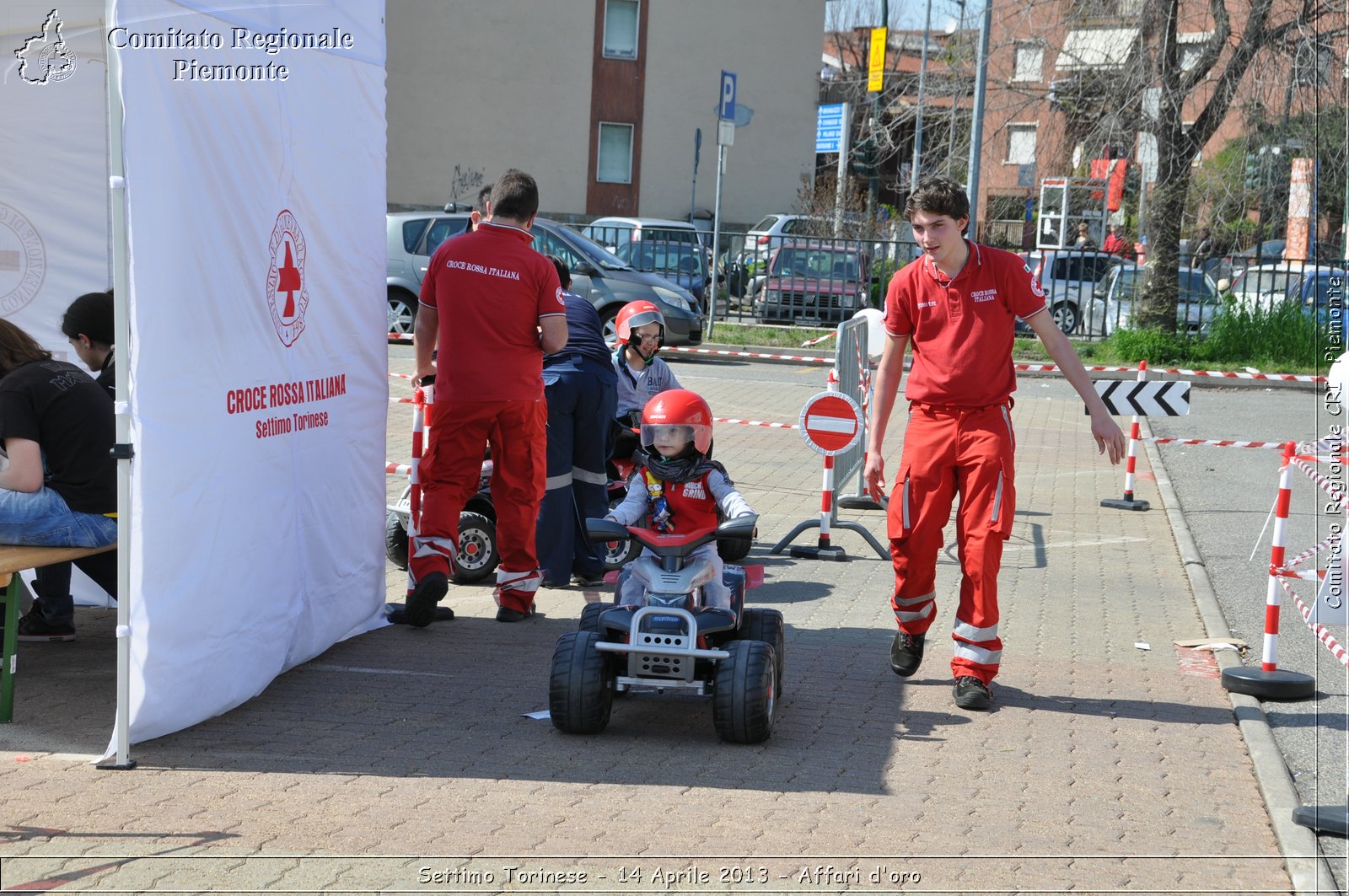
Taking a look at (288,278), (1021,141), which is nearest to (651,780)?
(288,278)

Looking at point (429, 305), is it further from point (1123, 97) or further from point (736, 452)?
point (1123, 97)

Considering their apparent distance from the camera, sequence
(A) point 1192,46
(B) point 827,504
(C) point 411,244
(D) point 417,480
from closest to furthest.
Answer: (D) point 417,480 → (B) point 827,504 → (C) point 411,244 → (A) point 1192,46

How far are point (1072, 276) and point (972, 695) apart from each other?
18532 millimetres

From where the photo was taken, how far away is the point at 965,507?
593 centimetres

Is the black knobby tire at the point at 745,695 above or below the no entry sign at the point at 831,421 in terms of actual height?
below

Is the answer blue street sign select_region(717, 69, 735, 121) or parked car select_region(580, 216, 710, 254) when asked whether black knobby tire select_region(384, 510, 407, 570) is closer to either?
blue street sign select_region(717, 69, 735, 121)

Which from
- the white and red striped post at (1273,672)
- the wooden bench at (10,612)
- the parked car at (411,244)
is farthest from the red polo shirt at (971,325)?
the parked car at (411,244)

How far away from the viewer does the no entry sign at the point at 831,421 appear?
8.60m

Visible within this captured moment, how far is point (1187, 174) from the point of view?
21.1m

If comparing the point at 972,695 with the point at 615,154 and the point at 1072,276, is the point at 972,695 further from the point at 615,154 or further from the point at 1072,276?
the point at 615,154

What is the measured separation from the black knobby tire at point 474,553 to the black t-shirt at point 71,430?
237cm

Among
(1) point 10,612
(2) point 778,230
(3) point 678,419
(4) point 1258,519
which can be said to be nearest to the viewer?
(1) point 10,612

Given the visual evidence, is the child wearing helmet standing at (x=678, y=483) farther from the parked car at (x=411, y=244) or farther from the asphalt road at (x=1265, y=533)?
the parked car at (x=411, y=244)

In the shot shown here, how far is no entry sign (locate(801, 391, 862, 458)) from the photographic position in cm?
860
